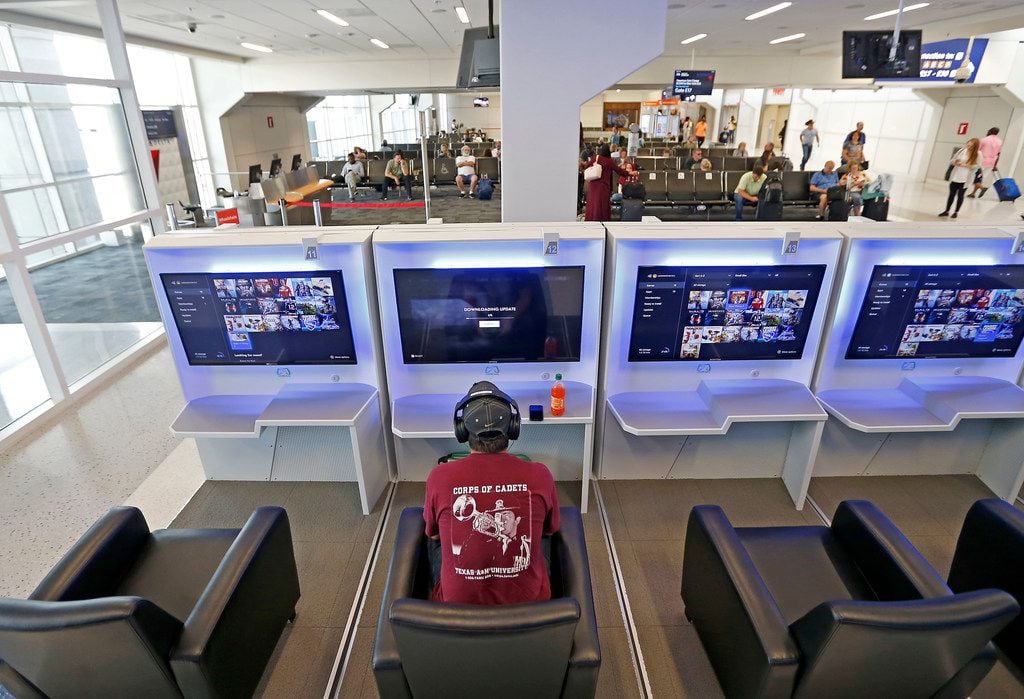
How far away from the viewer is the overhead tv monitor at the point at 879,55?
609cm

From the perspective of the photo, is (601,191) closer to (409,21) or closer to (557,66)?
(557,66)

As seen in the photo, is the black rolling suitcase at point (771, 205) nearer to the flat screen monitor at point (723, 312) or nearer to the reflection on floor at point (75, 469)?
the flat screen monitor at point (723, 312)

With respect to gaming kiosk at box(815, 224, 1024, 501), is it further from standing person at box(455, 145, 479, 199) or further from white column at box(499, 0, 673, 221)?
standing person at box(455, 145, 479, 199)

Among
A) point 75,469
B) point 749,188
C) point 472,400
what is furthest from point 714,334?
point 749,188

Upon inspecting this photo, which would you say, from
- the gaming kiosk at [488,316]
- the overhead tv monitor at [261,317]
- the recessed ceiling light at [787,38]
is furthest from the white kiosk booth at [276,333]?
the recessed ceiling light at [787,38]

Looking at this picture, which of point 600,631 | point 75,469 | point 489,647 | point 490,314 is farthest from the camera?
point 75,469

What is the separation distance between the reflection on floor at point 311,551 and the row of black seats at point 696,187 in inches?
313

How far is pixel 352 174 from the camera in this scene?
38.4ft

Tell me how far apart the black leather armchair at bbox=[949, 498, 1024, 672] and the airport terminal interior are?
14mm

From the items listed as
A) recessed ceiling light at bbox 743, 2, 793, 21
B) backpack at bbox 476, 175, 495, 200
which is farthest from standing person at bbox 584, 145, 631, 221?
backpack at bbox 476, 175, 495, 200

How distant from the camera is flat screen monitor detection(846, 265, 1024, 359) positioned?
10.1 ft

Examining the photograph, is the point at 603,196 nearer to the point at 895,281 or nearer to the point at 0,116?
the point at 895,281

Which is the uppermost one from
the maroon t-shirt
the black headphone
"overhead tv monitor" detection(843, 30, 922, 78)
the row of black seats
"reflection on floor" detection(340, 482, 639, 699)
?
"overhead tv monitor" detection(843, 30, 922, 78)

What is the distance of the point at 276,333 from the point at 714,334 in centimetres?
249
